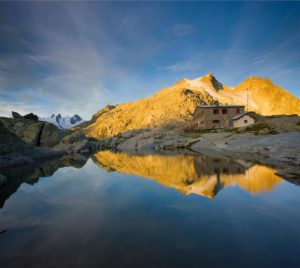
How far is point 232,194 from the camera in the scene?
415 inches

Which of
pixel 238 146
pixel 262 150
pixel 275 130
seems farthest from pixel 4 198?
pixel 275 130

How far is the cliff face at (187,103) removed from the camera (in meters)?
126

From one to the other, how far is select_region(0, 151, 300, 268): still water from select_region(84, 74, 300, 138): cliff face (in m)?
102

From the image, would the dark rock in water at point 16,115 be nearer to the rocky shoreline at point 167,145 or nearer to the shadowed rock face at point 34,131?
the rocky shoreline at point 167,145

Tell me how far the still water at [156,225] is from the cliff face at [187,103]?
102214 millimetres

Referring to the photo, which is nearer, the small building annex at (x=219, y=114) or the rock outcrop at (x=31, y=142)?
the rock outcrop at (x=31, y=142)

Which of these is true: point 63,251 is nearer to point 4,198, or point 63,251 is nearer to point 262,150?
point 4,198

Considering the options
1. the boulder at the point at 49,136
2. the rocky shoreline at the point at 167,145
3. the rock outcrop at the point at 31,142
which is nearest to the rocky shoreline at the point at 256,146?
the rocky shoreline at the point at 167,145

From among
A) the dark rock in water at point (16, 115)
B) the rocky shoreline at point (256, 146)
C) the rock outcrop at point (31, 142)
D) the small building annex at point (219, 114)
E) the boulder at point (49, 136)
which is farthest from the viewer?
the small building annex at point (219, 114)

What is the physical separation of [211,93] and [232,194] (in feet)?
519

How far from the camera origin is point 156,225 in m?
7.21

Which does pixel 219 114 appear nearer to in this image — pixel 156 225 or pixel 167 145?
pixel 167 145

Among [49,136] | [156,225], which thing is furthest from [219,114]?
[156,225]

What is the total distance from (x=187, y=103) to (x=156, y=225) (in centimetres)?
12596
